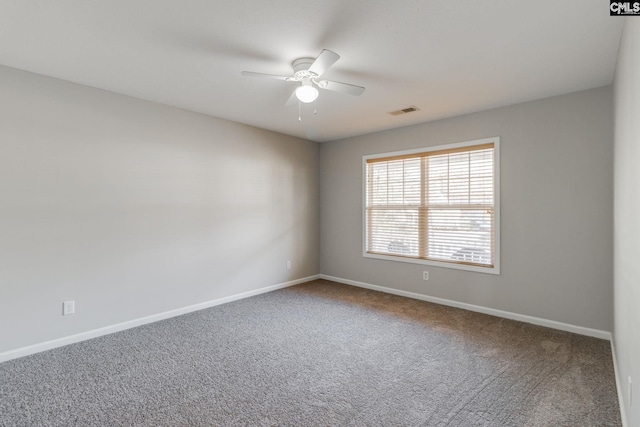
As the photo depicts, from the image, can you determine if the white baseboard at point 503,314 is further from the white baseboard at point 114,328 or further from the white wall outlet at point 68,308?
the white wall outlet at point 68,308

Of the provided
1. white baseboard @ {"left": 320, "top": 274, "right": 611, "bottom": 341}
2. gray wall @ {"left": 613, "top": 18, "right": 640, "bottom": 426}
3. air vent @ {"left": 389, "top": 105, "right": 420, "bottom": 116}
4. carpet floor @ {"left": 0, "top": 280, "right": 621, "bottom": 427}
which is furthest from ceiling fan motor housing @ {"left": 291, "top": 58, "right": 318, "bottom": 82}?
white baseboard @ {"left": 320, "top": 274, "right": 611, "bottom": 341}

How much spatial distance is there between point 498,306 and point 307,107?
10.7 feet

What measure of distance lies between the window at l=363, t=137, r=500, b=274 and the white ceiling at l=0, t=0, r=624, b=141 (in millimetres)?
861

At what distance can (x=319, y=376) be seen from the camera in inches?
98.7

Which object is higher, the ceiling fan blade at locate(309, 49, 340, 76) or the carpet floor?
the ceiling fan blade at locate(309, 49, 340, 76)

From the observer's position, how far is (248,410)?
2.08 m

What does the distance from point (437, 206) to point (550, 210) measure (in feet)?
4.21

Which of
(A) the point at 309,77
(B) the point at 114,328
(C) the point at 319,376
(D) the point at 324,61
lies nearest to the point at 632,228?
(D) the point at 324,61

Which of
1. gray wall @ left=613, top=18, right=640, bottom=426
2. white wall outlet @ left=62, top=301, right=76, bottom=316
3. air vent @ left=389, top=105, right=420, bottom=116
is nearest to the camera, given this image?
gray wall @ left=613, top=18, right=640, bottom=426

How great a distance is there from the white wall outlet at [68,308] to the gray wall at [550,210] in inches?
159

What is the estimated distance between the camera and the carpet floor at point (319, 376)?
203 centimetres

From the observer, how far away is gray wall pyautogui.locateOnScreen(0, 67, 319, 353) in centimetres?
285

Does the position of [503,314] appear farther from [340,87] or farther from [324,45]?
[324,45]

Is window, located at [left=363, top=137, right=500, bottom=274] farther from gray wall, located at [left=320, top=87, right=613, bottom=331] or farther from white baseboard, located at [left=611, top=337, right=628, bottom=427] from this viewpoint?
white baseboard, located at [left=611, top=337, right=628, bottom=427]
